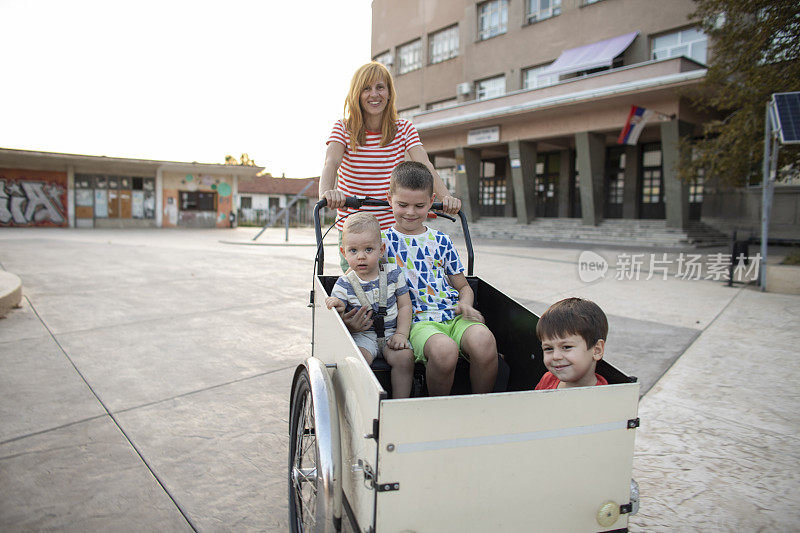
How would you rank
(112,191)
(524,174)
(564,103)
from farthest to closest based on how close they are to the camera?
(112,191), (524,174), (564,103)

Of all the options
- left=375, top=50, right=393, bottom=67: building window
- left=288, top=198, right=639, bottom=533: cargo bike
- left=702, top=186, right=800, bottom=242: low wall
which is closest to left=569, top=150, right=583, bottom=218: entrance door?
left=702, top=186, right=800, bottom=242: low wall

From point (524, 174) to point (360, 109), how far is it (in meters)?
20.6

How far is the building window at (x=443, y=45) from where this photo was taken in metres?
27.5

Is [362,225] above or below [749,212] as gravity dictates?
below

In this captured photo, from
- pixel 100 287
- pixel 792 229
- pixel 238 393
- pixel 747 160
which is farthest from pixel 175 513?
pixel 792 229

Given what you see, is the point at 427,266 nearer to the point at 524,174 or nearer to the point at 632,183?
the point at 524,174

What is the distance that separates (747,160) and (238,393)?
10.5 metres

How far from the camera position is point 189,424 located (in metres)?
2.72

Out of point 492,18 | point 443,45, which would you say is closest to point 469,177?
point 492,18

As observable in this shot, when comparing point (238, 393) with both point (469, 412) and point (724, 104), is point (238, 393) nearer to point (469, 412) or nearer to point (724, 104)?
point (469, 412)

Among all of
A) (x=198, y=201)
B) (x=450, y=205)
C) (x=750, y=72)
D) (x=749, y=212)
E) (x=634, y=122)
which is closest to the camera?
(x=450, y=205)

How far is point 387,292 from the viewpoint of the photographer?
83.9 inches

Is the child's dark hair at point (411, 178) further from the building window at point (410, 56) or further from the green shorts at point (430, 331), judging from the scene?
the building window at point (410, 56)
